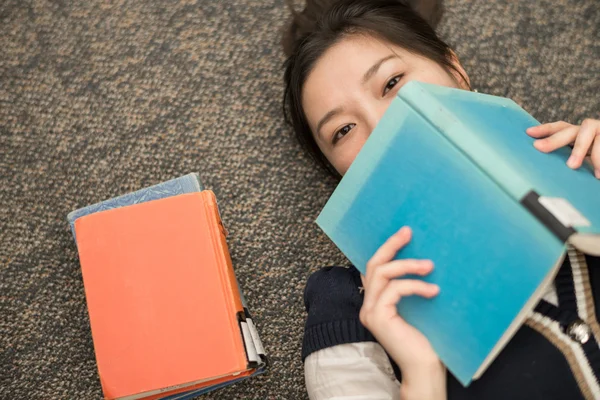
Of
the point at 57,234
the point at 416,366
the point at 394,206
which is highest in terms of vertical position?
the point at 394,206

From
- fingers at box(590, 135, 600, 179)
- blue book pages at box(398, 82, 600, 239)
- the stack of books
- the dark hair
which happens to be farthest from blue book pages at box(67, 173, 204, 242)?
fingers at box(590, 135, 600, 179)

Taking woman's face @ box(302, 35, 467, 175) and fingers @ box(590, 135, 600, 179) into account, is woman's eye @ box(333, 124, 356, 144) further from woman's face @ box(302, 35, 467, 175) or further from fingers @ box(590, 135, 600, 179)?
fingers @ box(590, 135, 600, 179)

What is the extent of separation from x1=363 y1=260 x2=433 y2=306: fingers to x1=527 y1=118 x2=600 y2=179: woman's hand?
165 millimetres

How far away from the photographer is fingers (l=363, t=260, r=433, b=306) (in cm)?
45

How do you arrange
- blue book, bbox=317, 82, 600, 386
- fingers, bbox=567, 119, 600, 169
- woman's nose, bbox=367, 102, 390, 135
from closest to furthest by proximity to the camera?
blue book, bbox=317, 82, 600, 386, fingers, bbox=567, 119, 600, 169, woman's nose, bbox=367, 102, 390, 135

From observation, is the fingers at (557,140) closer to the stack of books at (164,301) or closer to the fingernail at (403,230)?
the fingernail at (403,230)

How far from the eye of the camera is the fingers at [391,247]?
→ 0.46 metres

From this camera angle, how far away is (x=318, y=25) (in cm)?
71

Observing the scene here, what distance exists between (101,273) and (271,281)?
0.81ft

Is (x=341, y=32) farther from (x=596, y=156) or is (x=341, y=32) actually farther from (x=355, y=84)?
(x=596, y=156)

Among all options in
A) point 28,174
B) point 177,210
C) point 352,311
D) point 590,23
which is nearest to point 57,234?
point 28,174

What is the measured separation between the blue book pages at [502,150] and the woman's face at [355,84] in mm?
146

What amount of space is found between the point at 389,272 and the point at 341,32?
1.19 ft

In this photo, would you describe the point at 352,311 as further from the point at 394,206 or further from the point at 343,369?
the point at 394,206
